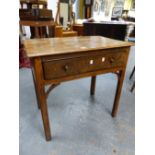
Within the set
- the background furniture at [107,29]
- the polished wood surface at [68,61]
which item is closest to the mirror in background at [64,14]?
the background furniture at [107,29]

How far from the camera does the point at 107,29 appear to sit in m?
4.73

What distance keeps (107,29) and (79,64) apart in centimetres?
413

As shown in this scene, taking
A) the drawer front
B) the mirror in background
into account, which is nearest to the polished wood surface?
the drawer front

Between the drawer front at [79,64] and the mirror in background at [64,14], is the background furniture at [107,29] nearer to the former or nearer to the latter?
the mirror in background at [64,14]

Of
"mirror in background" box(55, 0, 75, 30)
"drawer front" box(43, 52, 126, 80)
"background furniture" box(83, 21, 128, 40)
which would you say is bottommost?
"drawer front" box(43, 52, 126, 80)

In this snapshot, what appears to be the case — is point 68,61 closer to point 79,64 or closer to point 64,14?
point 79,64

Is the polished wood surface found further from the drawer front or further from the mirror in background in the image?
the mirror in background

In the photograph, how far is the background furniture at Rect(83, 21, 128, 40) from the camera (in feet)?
15.1

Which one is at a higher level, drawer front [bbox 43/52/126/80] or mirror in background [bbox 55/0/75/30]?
mirror in background [bbox 55/0/75/30]

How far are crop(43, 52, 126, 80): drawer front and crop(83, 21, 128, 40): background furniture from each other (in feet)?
12.4
